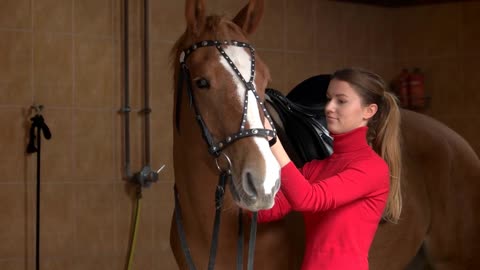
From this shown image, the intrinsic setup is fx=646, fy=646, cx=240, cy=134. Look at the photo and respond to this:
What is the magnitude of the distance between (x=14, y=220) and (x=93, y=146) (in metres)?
0.60

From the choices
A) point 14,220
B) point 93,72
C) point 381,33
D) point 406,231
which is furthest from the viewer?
point 381,33

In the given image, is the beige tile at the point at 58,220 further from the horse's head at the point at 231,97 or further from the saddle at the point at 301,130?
the horse's head at the point at 231,97

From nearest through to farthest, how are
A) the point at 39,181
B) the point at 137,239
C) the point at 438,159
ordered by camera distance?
the point at 438,159, the point at 39,181, the point at 137,239

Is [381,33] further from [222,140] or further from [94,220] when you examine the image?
[222,140]

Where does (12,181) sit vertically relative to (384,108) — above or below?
below

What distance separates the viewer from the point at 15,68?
11.8 ft

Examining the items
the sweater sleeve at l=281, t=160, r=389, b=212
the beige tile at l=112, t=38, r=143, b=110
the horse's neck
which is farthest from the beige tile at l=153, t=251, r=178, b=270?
the sweater sleeve at l=281, t=160, r=389, b=212

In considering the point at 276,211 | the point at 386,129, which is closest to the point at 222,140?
the point at 276,211

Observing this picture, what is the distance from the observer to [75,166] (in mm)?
3738

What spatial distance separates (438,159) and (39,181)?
218 cm

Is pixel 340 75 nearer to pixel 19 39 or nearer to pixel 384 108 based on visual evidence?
pixel 384 108

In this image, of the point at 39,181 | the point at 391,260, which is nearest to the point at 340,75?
the point at 391,260

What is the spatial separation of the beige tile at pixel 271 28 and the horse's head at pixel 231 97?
253 cm

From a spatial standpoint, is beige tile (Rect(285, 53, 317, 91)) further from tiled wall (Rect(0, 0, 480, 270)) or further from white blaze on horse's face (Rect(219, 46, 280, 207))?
white blaze on horse's face (Rect(219, 46, 280, 207))
